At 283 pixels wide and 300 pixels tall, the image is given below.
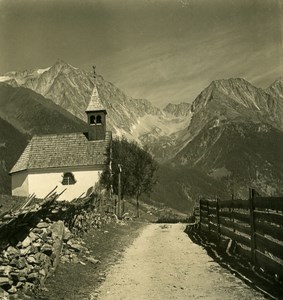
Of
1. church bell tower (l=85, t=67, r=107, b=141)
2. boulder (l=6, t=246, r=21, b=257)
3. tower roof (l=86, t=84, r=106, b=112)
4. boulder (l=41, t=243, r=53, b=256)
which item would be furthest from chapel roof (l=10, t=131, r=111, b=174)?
boulder (l=6, t=246, r=21, b=257)

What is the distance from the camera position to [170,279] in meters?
9.98

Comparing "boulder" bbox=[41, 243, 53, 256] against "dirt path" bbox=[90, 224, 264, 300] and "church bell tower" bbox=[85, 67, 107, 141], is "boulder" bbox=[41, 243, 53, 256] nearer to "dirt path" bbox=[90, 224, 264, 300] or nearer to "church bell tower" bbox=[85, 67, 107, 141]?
"dirt path" bbox=[90, 224, 264, 300]

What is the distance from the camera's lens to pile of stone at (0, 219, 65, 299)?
7766 millimetres

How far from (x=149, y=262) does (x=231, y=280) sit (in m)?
3.51

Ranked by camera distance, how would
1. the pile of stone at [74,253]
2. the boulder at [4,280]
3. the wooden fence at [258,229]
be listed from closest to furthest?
the boulder at [4,280] < the wooden fence at [258,229] < the pile of stone at [74,253]

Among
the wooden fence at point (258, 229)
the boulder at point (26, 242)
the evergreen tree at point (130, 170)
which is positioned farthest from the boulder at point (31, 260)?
the evergreen tree at point (130, 170)

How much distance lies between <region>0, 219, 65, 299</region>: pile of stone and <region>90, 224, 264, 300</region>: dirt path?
4.37 ft

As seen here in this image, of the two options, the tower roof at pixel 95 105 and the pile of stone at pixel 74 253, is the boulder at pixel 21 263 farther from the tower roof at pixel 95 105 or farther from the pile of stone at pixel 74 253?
the tower roof at pixel 95 105

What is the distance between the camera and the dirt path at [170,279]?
849 centimetres

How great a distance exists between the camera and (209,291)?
8.67 m

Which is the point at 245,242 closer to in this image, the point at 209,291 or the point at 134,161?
the point at 209,291

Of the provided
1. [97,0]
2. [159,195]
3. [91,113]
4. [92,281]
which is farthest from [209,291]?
[159,195]

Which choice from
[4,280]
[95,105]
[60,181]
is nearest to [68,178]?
[60,181]

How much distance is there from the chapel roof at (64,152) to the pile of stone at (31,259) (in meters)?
31.7
